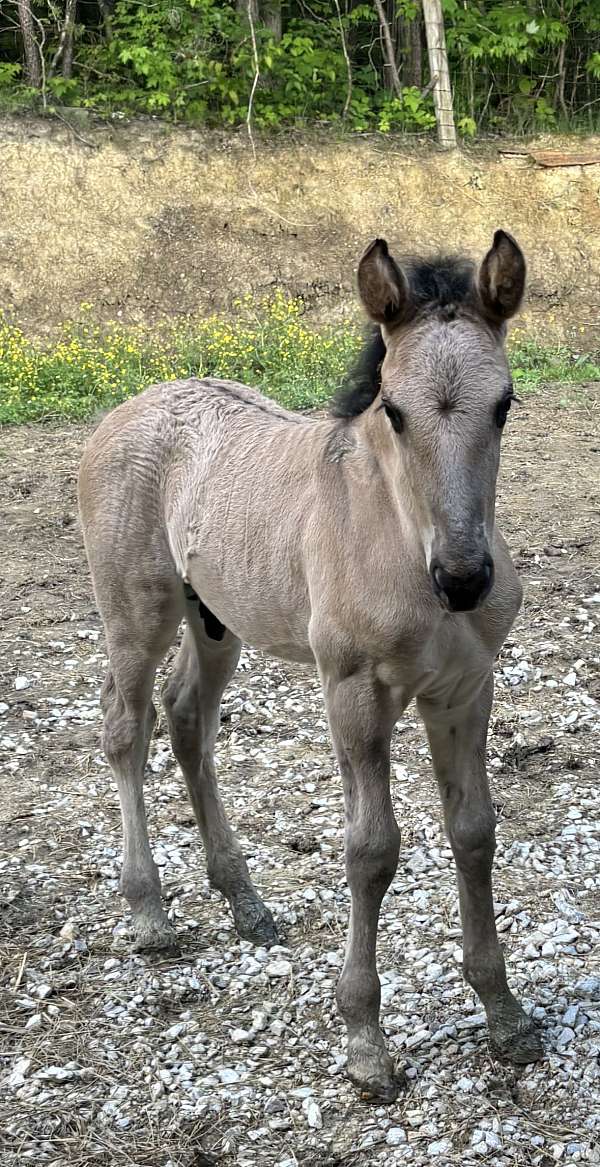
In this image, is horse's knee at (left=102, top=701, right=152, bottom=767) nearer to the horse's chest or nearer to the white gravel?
the white gravel

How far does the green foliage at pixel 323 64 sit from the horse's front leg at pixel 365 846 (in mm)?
13899

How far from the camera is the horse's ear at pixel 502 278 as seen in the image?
3.12 meters

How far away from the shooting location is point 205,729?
4.71 meters

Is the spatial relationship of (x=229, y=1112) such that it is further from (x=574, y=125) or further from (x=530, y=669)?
(x=574, y=125)

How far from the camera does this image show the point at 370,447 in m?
3.60

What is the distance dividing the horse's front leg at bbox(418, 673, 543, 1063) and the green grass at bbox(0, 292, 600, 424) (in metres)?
7.79

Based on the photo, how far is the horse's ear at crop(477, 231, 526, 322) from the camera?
123 inches

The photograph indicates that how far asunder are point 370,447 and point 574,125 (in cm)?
1495

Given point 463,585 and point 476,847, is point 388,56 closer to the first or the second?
point 476,847

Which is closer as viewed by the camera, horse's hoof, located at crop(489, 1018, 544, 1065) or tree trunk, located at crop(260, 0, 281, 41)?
horse's hoof, located at crop(489, 1018, 544, 1065)

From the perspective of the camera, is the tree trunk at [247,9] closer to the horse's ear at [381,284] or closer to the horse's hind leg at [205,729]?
the horse's hind leg at [205,729]

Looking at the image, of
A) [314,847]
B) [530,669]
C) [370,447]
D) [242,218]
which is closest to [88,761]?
[314,847]

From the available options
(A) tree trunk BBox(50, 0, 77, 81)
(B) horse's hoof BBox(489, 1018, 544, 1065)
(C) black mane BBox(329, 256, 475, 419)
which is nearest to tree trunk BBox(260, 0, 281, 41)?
(A) tree trunk BBox(50, 0, 77, 81)

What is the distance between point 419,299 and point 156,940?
257cm
